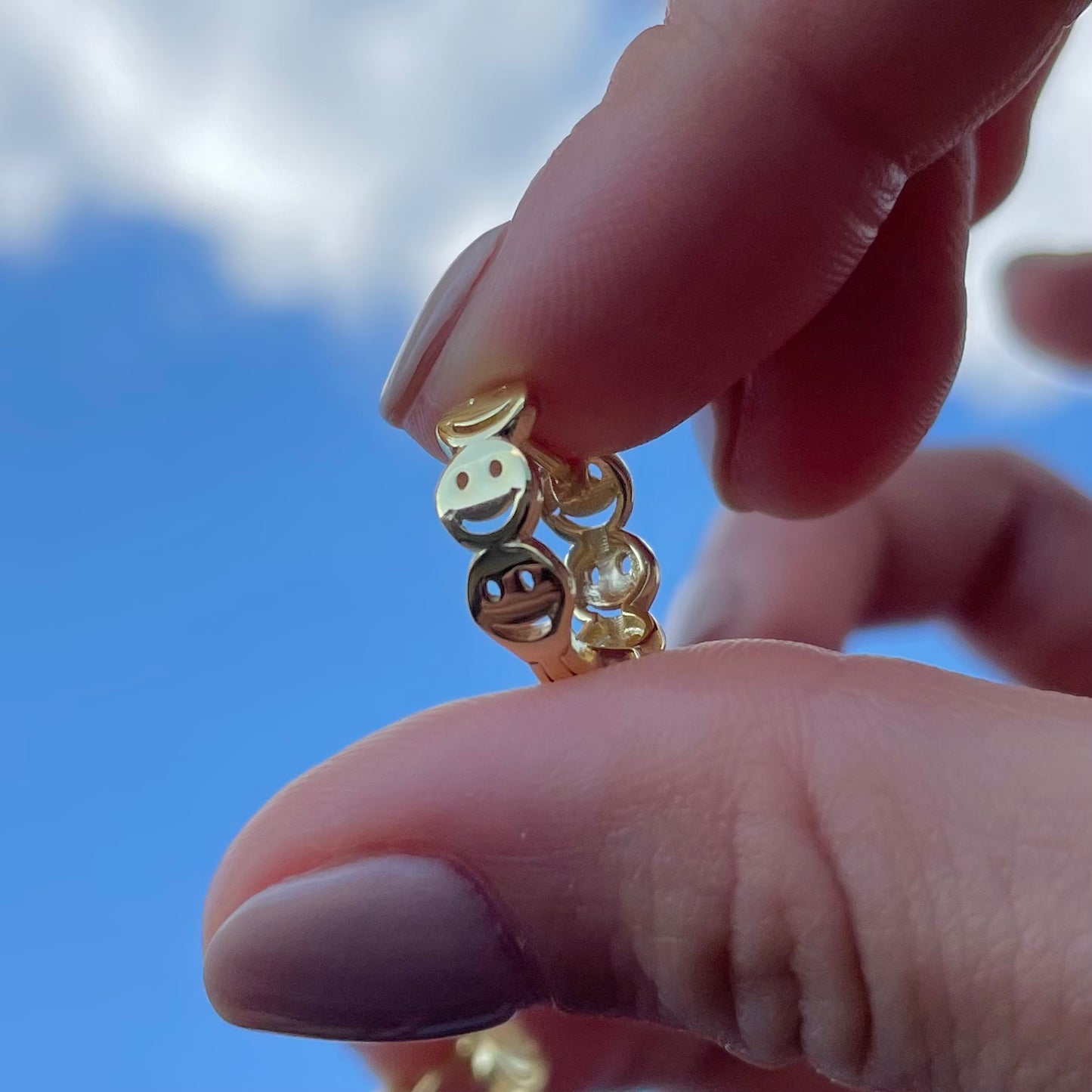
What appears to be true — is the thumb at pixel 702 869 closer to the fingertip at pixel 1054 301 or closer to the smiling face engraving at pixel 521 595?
the smiling face engraving at pixel 521 595

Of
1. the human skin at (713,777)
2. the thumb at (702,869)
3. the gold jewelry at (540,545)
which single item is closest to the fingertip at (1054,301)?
the human skin at (713,777)

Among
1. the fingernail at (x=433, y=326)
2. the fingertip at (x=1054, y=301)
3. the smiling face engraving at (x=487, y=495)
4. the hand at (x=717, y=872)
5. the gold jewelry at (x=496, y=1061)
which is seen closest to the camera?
the hand at (x=717, y=872)

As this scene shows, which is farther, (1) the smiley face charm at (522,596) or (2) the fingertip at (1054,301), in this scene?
(2) the fingertip at (1054,301)

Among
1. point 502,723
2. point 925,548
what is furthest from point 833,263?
point 925,548

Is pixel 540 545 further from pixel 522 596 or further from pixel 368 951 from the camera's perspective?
pixel 368 951

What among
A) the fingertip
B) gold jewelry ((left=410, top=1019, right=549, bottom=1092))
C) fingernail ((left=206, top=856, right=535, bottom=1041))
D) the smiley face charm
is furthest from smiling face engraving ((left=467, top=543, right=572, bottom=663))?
the fingertip

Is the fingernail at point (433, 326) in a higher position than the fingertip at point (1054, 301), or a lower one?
lower

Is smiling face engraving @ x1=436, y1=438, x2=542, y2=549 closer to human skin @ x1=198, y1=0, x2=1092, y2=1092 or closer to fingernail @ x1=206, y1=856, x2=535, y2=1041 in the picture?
human skin @ x1=198, y1=0, x2=1092, y2=1092

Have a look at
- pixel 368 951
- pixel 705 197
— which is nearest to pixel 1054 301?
pixel 705 197
